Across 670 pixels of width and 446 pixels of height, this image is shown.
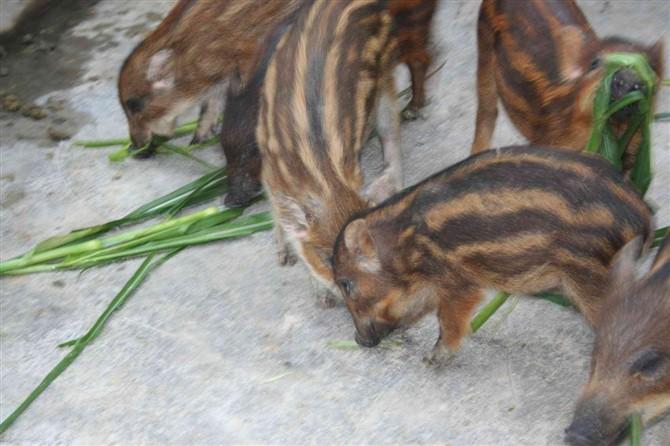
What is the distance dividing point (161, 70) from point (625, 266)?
9.85ft

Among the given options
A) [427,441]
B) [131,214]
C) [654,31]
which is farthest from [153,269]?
[654,31]

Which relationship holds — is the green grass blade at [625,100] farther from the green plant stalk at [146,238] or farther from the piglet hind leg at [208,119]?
the piglet hind leg at [208,119]

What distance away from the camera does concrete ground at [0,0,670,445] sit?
3613mm

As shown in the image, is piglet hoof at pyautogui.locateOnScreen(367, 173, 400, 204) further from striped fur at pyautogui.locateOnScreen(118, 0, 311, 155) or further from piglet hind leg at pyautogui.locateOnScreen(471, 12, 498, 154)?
striped fur at pyautogui.locateOnScreen(118, 0, 311, 155)

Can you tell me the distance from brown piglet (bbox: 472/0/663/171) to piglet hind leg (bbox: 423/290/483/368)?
78 cm

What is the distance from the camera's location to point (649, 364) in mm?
2838

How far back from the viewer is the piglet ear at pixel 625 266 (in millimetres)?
2984

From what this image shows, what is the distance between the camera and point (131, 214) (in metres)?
4.62

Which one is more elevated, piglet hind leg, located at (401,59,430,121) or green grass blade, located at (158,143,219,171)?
piglet hind leg, located at (401,59,430,121)

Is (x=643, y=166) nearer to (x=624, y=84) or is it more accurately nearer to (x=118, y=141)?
(x=624, y=84)

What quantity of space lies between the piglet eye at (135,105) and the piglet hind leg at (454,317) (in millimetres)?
2215

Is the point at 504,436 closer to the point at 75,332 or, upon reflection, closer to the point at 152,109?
the point at 75,332

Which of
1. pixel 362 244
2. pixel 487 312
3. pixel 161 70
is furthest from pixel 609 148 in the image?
pixel 161 70

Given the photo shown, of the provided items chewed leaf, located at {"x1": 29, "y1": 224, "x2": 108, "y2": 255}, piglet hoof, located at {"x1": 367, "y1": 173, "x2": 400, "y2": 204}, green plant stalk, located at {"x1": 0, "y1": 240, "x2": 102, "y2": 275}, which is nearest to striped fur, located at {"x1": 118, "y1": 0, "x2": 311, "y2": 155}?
chewed leaf, located at {"x1": 29, "y1": 224, "x2": 108, "y2": 255}
